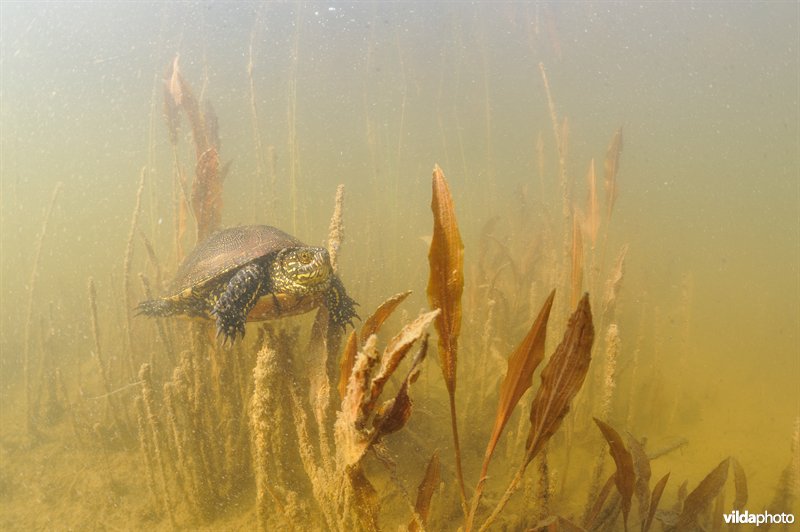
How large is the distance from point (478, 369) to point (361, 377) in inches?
135

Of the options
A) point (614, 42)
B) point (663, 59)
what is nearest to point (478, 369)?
point (614, 42)

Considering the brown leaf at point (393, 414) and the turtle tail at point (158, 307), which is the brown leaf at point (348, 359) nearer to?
the brown leaf at point (393, 414)

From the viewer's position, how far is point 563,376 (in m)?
1.43

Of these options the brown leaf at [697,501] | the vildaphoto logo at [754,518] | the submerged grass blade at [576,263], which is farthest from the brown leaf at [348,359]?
the vildaphoto logo at [754,518]

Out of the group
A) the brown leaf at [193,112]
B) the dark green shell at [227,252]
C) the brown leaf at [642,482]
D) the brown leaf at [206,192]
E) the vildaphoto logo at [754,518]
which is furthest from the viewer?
the brown leaf at [193,112]

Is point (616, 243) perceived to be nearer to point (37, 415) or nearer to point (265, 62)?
point (37, 415)

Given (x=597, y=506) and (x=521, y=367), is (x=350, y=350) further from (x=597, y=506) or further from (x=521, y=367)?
(x=597, y=506)

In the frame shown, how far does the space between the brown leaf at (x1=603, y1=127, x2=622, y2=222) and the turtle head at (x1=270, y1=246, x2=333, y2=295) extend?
2700mm

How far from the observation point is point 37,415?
199 inches

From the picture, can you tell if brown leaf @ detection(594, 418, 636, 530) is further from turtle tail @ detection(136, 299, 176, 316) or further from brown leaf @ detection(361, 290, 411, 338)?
turtle tail @ detection(136, 299, 176, 316)

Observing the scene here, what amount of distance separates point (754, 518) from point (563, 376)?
8.70 ft

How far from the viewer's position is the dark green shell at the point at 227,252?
3.55 metres

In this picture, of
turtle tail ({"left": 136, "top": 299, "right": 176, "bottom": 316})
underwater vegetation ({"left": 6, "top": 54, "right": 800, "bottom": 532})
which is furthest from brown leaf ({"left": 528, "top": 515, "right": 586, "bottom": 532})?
turtle tail ({"left": 136, "top": 299, "right": 176, "bottom": 316})

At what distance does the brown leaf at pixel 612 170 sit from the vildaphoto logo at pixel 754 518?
241 cm
